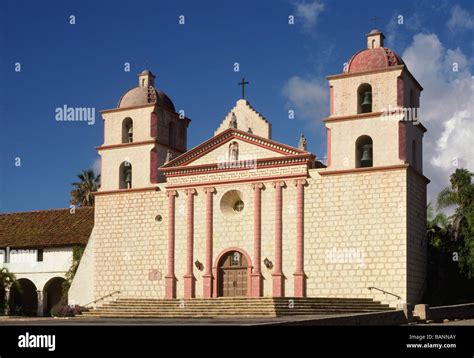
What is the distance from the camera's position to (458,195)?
133 feet

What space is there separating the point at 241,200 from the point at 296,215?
11.2 ft

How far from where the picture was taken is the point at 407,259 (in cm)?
3325

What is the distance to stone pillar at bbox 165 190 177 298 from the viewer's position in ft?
126

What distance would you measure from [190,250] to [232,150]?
5.47 m

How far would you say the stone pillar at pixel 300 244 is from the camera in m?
35.1

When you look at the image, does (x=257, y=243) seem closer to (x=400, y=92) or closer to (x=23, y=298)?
(x=400, y=92)

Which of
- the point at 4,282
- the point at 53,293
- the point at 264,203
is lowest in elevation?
the point at 53,293

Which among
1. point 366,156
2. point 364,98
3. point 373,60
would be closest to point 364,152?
point 366,156

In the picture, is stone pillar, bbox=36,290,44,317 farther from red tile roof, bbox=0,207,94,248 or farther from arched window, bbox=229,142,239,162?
arched window, bbox=229,142,239,162

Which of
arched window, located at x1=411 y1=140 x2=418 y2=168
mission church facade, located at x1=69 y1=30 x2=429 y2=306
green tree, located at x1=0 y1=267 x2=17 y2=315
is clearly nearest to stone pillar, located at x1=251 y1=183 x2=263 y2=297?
mission church facade, located at x1=69 y1=30 x2=429 y2=306

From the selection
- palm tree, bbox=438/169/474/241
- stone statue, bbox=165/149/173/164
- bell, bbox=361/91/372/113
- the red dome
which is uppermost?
the red dome

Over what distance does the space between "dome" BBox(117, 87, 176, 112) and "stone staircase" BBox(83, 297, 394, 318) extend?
11.6 m

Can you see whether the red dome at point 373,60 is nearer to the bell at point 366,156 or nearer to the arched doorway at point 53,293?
the bell at point 366,156
